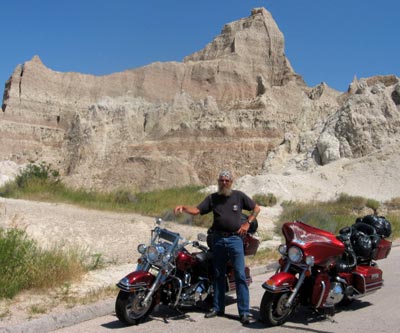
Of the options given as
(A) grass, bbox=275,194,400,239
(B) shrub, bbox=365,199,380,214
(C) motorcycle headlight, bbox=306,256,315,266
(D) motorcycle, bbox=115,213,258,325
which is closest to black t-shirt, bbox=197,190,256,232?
(D) motorcycle, bbox=115,213,258,325

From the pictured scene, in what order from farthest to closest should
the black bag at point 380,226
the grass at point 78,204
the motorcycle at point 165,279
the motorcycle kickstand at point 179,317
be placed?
1. the black bag at point 380,226
2. the grass at point 78,204
3. the motorcycle kickstand at point 179,317
4. the motorcycle at point 165,279

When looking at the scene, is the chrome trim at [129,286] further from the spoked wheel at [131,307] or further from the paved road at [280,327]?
the paved road at [280,327]

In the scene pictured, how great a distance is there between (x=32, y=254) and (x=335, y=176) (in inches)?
1117

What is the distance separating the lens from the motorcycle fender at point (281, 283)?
19.5 feet

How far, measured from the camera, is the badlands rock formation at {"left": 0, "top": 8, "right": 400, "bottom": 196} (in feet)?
129

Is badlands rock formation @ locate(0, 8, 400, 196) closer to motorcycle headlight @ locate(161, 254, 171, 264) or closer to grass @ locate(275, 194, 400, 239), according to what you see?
grass @ locate(275, 194, 400, 239)

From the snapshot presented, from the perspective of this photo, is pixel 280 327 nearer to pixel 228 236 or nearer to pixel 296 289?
pixel 296 289

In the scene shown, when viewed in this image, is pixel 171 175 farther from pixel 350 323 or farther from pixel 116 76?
pixel 350 323

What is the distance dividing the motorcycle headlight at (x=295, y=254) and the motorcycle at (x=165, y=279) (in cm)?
103

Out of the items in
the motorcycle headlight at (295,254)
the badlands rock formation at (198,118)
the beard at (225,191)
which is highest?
the badlands rock formation at (198,118)

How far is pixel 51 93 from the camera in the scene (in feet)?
255

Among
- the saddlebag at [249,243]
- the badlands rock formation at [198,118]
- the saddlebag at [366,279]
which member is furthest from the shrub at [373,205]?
the saddlebag at [249,243]

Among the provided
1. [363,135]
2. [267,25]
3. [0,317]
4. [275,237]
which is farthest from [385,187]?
[267,25]

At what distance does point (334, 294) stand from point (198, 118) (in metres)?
51.2
